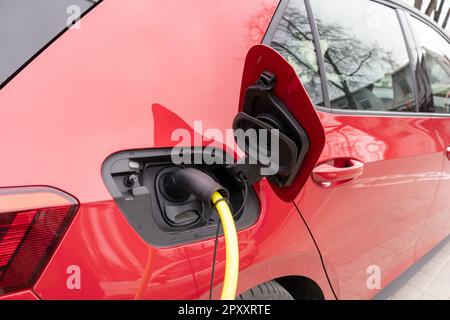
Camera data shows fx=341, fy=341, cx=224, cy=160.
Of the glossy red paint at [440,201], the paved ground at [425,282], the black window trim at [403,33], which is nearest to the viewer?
the black window trim at [403,33]

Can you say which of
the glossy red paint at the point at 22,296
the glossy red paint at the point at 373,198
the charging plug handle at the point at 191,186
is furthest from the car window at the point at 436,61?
the glossy red paint at the point at 22,296

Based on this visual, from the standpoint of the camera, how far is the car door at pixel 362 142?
1316 mm

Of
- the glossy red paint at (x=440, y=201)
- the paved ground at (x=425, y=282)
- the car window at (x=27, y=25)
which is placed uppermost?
the car window at (x=27, y=25)

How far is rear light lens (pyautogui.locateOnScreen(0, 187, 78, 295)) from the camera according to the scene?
2.24ft

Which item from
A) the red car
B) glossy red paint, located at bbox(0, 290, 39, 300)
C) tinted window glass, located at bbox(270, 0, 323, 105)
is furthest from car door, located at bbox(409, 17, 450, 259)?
glossy red paint, located at bbox(0, 290, 39, 300)

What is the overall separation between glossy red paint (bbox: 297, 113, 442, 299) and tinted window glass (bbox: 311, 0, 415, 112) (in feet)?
0.40

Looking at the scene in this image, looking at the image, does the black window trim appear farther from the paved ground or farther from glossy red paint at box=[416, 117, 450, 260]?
the paved ground

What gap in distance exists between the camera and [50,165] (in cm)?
73

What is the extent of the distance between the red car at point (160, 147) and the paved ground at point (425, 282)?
3.65ft

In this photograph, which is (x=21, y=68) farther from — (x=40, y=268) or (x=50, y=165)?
(x=40, y=268)

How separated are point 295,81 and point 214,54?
1.04 ft

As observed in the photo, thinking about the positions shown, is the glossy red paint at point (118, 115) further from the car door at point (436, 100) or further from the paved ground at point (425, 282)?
the paved ground at point (425, 282)
